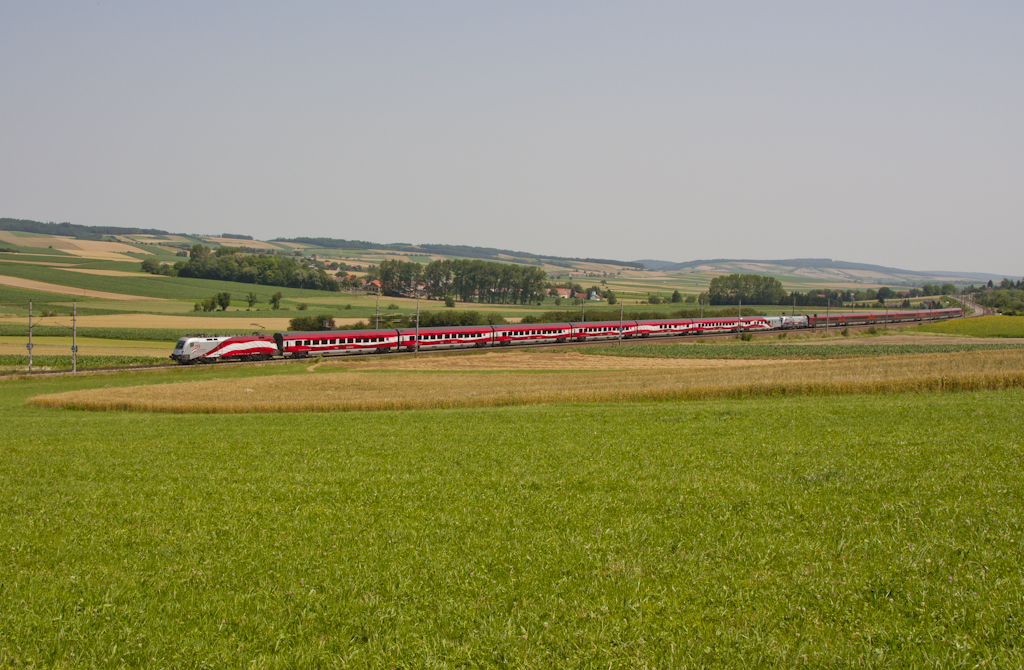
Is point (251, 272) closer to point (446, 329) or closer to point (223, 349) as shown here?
point (446, 329)

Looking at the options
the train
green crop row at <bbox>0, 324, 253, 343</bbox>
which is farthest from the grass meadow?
green crop row at <bbox>0, 324, 253, 343</bbox>

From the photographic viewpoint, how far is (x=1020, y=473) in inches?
505

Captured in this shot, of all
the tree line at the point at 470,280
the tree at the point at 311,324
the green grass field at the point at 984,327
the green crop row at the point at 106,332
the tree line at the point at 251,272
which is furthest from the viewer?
the tree line at the point at 470,280

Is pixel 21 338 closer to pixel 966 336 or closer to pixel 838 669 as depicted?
pixel 838 669

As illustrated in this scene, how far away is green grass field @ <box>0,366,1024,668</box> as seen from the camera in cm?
766

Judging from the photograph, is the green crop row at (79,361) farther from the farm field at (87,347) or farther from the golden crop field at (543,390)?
the golden crop field at (543,390)

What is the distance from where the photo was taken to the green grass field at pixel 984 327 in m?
89.3

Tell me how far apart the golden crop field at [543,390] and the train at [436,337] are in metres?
19.7

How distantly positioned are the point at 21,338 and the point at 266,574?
3128 inches

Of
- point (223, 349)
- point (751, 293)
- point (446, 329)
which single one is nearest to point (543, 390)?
point (223, 349)

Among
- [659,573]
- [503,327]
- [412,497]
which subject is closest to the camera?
[659,573]

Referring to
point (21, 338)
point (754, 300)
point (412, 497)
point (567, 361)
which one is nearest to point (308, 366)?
point (567, 361)

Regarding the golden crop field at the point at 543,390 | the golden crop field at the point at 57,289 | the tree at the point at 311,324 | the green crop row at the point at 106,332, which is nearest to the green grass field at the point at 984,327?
the golden crop field at the point at 543,390

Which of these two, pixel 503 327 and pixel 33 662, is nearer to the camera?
pixel 33 662
